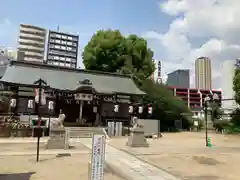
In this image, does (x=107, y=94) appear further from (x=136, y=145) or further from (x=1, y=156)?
(x=1, y=156)

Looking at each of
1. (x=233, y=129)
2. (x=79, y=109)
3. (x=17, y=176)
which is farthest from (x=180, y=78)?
(x=17, y=176)

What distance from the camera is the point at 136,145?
1492 cm

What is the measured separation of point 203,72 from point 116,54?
3079 inches

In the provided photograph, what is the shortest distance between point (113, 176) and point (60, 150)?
593 cm

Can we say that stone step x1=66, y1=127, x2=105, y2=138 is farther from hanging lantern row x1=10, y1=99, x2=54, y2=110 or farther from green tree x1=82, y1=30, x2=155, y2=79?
green tree x1=82, y1=30, x2=155, y2=79

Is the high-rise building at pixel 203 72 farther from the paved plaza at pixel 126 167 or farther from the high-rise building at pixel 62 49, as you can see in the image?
the paved plaza at pixel 126 167

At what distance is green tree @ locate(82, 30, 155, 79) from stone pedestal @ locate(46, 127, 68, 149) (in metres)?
23.7

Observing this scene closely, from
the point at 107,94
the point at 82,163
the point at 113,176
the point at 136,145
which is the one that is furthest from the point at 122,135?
the point at 113,176

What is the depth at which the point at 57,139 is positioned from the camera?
538 inches

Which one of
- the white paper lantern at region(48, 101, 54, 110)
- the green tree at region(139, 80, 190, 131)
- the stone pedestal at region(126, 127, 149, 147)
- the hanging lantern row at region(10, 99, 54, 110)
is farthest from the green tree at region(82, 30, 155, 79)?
the stone pedestal at region(126, 127, 149, 147)

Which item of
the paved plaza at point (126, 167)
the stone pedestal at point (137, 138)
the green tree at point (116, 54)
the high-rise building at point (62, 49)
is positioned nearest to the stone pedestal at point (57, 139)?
the paved plaza at point (126, 167)

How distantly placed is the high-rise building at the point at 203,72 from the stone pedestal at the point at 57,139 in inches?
3998

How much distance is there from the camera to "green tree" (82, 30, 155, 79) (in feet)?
124

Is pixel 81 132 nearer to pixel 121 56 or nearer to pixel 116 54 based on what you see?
pixel 121 56
